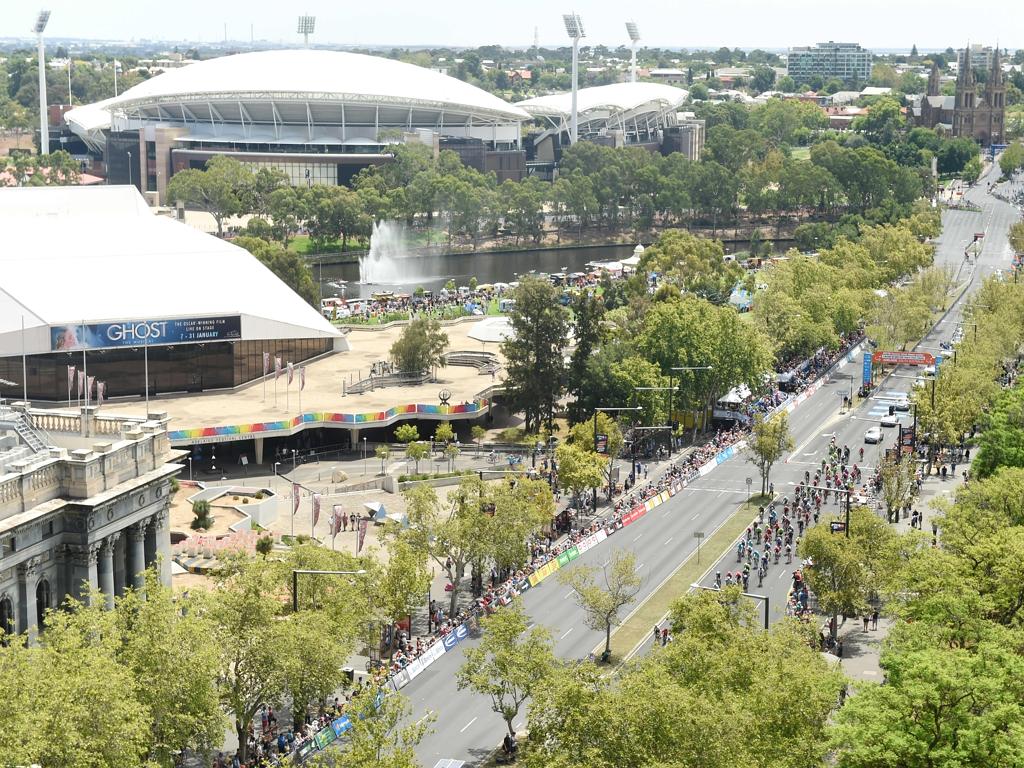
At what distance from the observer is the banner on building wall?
109062 mm

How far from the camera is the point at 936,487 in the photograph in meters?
95.8

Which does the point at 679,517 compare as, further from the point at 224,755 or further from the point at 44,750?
the point at 44,750

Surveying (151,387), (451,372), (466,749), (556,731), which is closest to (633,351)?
(451,372)

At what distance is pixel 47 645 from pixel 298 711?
10067 millimetres

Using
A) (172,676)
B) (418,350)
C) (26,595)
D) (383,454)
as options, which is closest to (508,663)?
(172,676)

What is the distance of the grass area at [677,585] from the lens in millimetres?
70438

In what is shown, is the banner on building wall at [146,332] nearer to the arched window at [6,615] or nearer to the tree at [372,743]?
the arched window at [6,615]

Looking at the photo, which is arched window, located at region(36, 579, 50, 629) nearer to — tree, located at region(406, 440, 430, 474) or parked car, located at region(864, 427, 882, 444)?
tree, located at region(406, 440, 430, 474)

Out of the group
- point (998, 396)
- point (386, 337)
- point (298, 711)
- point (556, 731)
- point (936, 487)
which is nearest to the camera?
point (556, 731)

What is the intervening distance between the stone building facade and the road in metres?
11.7

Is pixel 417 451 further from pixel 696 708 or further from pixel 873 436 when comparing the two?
pixel 696 708

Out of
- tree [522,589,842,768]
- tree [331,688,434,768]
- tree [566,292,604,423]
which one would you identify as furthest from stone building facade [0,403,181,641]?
tree [566,292,604,423]

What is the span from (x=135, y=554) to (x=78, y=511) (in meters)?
4.65

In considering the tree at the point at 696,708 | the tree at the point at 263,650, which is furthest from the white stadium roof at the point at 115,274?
the tree at the point at 696,708
